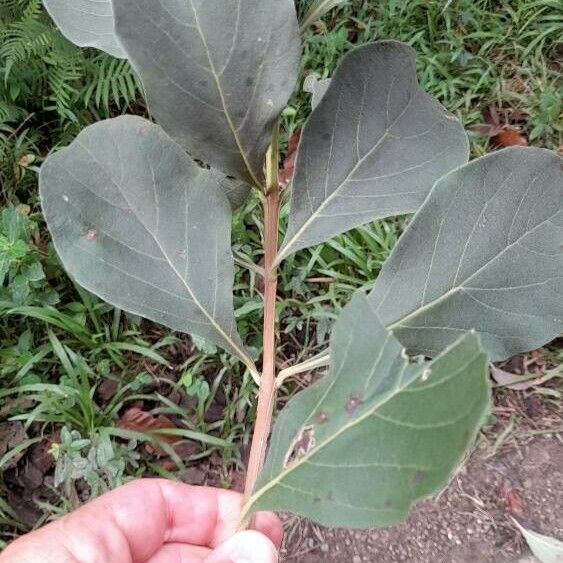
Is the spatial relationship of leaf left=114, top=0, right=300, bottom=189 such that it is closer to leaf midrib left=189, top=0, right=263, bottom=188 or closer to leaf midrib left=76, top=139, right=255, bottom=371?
leaf midrib left=189, top=0, right=263, bottom=188

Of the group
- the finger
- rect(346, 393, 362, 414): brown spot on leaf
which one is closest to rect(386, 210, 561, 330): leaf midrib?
rect(346, 393, 362, 414): brown spot on leaf

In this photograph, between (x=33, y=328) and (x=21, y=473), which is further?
(x=33, y=328)

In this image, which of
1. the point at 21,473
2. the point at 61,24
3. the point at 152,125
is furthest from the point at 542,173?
the point at 21,473

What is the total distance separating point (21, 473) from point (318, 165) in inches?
56.8

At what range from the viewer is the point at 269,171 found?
848mm

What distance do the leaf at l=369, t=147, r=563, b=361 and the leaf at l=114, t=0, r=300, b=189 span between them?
0.21m

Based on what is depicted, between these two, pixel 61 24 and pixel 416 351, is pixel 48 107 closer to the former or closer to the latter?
pixel 61 24

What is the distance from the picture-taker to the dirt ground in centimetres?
173

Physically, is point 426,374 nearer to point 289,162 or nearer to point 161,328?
point 161,328

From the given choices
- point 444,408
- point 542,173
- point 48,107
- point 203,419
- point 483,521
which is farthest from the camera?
point 48,107

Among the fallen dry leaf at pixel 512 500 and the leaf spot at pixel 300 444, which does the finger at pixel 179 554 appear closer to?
the leaf spot at pixel 300 444

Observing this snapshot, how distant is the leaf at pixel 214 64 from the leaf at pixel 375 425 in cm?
26

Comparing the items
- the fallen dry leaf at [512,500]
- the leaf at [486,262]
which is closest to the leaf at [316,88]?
the leaf at [486,262]

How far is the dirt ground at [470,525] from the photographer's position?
1.73 m
